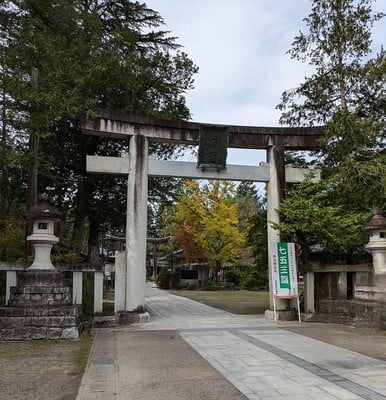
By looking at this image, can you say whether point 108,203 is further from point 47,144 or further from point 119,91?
point 119,91

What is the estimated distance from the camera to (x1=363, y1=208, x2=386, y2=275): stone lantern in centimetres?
1023

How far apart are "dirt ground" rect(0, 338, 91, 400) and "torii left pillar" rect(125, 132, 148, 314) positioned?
8.82ft

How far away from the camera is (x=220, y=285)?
1237 inches

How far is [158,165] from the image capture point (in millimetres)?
12031

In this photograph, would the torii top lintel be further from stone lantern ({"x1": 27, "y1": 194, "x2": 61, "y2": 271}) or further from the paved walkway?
the paved walkway

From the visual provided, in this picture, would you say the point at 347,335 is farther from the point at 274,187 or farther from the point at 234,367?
the point at 274,187

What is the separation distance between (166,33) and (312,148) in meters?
8.55

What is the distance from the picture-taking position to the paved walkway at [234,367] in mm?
4766

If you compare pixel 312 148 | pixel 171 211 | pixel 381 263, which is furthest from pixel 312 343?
pixel 171 211

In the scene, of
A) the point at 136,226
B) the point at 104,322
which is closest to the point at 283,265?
the point at 136,226

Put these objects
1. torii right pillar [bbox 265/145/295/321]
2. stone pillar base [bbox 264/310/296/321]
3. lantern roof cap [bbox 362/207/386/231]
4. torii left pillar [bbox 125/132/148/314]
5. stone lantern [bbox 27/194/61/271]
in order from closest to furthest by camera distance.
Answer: stone lantern [bbox 27/194/61/271], lantern roof cap [bbox 362/207/386/231], torii left pillar [bbox 125/132/148/314], stone pillar base [bbox 264/310/296/321], torii right pillar [bbox 265/145/295/321]

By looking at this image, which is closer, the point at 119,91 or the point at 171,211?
the point at 119,91

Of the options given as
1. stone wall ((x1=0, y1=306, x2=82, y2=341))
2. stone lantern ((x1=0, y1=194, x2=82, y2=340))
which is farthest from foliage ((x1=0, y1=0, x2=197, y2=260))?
stone wall ((x1=0, y1=306, x2=82, y2=341))

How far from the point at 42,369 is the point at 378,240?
799 centimetres
